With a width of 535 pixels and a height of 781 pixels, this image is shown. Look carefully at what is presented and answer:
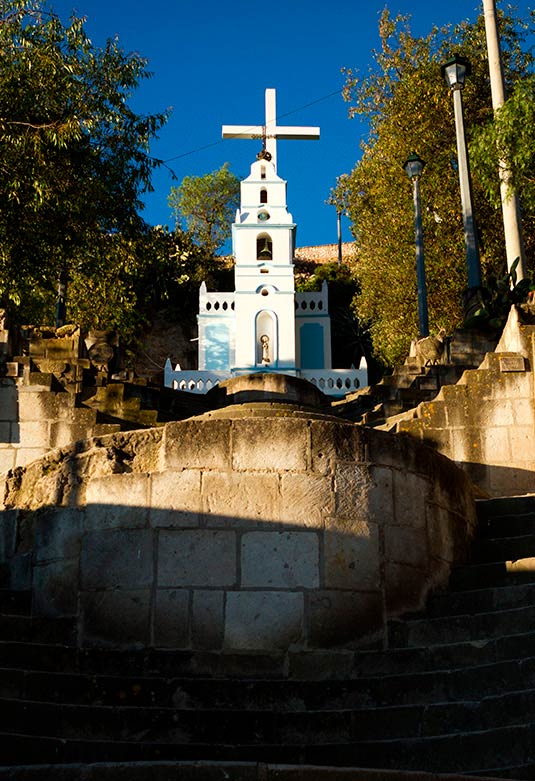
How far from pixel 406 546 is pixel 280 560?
0.97 metres

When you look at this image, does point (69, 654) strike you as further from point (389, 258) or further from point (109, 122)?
point (389, 258)

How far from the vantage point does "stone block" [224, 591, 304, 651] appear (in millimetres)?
6688

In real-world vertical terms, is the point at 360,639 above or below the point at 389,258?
below

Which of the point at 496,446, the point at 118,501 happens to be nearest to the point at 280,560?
the point at 118,501

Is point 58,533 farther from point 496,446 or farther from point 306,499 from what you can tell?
point 496,446

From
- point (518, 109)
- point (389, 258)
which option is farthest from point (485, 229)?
point (518, 109)

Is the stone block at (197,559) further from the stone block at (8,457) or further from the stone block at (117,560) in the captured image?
the stone block at (8,457)

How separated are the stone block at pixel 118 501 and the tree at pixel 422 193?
Answer: 22259mm

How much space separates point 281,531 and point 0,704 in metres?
2.10

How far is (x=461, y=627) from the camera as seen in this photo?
21.9 feet

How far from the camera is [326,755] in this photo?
5898 millimetres

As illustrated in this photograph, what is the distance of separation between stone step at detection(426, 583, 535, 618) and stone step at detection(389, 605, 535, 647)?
166 mm

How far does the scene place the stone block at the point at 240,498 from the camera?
695 cm

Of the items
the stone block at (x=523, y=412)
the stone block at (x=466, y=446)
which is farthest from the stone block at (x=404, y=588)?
the stone block at (x=523, y=412)
